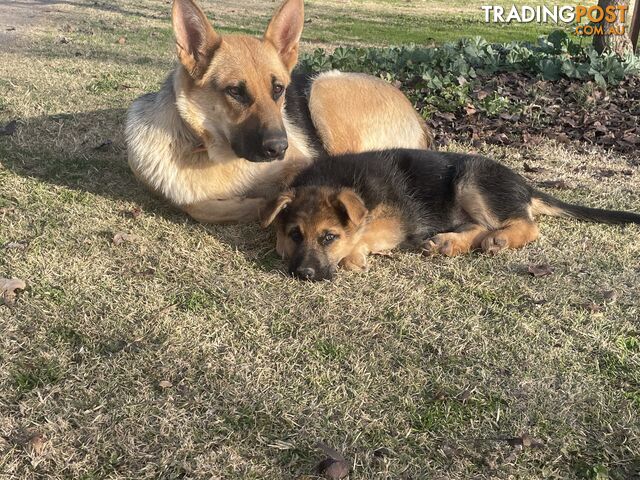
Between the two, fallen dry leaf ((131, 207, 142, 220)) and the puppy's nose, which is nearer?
the puppy's nose

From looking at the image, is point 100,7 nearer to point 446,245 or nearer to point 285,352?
point 446,245

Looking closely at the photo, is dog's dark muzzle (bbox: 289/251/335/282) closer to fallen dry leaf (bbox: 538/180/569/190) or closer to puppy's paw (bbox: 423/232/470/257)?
puppy's paw (bbox: 423/232/470/257)

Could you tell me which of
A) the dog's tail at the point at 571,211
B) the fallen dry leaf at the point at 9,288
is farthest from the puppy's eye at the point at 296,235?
the dog's tail at the point at 571,211

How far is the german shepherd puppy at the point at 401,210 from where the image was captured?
4.27m

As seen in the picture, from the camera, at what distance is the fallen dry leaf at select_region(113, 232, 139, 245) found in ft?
14.4

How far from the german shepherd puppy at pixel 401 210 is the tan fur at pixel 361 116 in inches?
31.1

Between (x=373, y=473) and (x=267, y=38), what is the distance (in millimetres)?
3495

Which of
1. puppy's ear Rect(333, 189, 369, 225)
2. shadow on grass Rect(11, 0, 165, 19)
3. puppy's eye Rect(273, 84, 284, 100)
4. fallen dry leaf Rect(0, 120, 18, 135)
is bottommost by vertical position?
fallen dry leaf Rect(0, 120, 18, 135)

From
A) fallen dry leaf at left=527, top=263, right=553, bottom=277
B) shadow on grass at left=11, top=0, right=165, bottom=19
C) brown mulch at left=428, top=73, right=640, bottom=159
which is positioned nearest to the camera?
fallen dry leaf at left=527, top=263, right=553, bottom=277

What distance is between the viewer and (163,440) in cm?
263

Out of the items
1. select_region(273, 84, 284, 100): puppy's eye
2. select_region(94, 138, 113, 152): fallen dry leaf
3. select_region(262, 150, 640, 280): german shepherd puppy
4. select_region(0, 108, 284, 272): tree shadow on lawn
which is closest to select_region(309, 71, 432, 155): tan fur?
select_region(262, 150, 640, 280): german shepherd puppy

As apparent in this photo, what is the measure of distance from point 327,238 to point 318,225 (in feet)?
0.39

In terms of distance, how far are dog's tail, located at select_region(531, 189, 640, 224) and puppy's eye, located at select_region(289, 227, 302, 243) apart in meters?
2.05

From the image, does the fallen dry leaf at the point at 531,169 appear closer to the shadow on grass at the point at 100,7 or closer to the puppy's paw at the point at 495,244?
the puppy's paw at the point at 495,244
